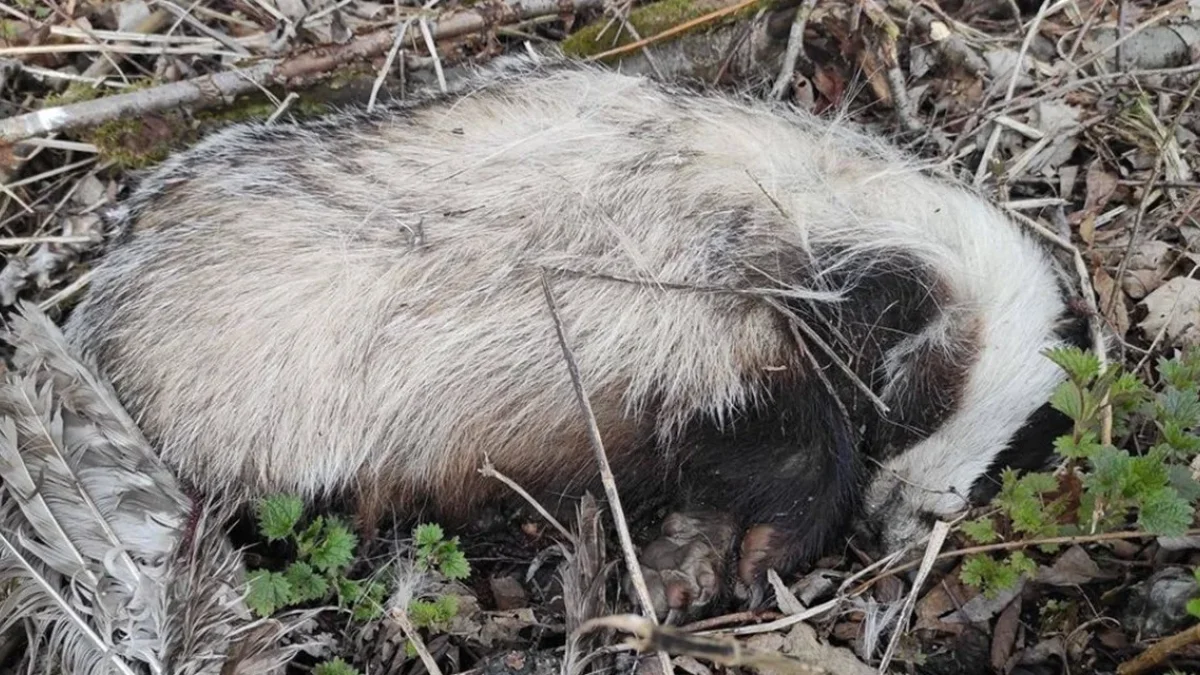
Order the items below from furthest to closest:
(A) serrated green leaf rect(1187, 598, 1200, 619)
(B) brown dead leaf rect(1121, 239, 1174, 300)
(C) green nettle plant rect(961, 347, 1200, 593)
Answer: (B) brown dead leaf rect(1121, 239, 1174, 300) < (C) green nettle plant rect(961, 347, 1200, 593) < (A) serrated green leaf rect(1187, 598, 1200, 619)

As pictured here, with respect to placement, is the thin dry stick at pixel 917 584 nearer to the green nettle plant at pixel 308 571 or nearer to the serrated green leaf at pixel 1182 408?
the serrated green leaf at pixel 1182 408

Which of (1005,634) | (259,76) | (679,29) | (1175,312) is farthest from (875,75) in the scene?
(259,76)

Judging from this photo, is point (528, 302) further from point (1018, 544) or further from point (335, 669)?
point (1018, 544)

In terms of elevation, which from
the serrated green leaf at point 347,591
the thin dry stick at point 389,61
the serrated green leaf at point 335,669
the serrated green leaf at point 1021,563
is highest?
the thin dry stick at point 389,61

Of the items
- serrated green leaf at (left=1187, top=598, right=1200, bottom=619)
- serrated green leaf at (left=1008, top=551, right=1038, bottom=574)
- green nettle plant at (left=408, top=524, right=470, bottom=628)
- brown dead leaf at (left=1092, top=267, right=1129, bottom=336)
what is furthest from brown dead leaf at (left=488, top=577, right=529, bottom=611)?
brown dead leaf at (left=1092, top=267, right=1129, bottom=336)

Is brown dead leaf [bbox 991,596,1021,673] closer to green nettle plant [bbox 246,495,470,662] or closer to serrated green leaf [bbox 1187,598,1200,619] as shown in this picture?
serrated green leaf [bbox 1187,598,1200,619]

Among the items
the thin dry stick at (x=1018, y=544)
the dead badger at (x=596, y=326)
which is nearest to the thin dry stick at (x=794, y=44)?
the dead badger at (x=596, y=326)
